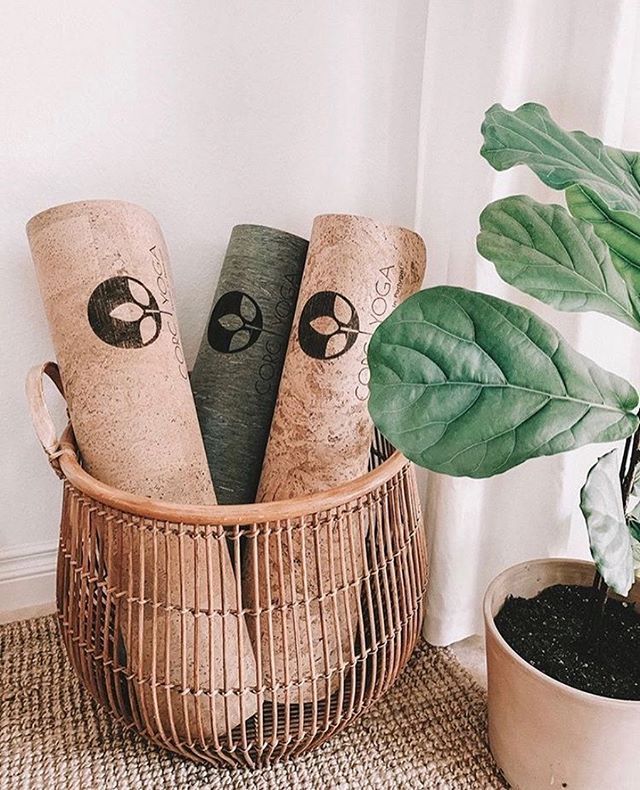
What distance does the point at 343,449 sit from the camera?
3.57 feet

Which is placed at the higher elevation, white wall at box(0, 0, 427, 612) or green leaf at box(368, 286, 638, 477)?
white wall at box(0, 0, 427, 612)

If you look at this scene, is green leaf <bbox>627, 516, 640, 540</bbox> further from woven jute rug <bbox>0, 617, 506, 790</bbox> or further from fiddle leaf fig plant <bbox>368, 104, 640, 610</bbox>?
woven jute rug <bbox>0, 617, 506, 790</bbox>

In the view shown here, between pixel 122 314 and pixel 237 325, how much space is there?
201 mm

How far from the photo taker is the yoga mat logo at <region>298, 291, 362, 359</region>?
1093 mm

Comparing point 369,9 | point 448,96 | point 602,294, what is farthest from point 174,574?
point 369,9

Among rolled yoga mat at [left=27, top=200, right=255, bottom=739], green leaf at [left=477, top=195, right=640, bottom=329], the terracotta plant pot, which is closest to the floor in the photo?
the terracotta plant pot

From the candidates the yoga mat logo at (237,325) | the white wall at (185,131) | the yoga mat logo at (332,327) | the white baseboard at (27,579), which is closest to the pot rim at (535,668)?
the yoga mat logo at (332,327)

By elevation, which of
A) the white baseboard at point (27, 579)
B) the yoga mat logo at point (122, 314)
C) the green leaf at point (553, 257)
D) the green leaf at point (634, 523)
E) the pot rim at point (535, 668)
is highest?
the green leaf at point (553, 257)

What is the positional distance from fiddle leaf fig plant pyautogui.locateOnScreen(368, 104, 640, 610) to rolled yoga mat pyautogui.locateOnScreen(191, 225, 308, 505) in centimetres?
40

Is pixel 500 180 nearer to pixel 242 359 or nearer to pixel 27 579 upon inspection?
pixel 242 359

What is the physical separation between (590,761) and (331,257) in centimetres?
72

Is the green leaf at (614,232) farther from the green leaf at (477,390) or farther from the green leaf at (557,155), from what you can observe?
the green leaf at (477,390)

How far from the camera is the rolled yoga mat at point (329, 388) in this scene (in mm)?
1034

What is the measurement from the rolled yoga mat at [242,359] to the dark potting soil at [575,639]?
434 millimetres
